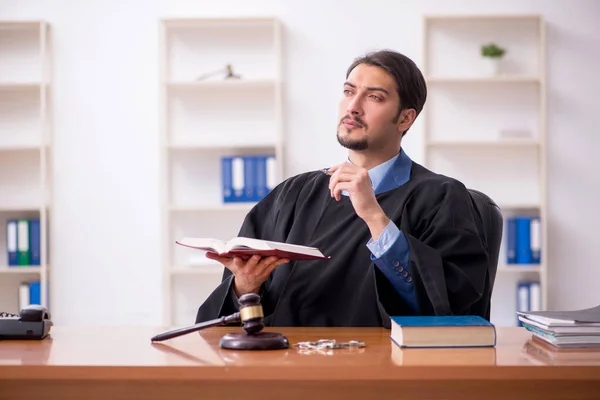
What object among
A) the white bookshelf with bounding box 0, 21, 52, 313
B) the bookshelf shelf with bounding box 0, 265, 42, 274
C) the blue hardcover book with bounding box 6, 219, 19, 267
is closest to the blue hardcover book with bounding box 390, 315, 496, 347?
the bookshelf shelf with bounding box 0, 265, 42, 274

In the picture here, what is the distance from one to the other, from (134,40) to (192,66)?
1.42 feet

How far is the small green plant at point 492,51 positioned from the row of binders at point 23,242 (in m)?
3.05

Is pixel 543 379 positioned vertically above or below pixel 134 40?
below

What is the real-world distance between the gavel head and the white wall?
12.3 feet

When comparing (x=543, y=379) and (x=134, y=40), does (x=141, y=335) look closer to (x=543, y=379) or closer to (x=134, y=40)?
(x=543, y=379)

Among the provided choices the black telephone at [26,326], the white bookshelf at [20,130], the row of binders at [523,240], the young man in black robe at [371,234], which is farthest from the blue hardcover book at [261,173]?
the black telephone at [26,326]

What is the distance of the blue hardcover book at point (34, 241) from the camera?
513 centimetres

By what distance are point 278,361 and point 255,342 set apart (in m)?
0.14

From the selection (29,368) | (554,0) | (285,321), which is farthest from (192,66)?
(29,368)

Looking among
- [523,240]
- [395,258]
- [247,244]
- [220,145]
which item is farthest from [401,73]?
[523,240]

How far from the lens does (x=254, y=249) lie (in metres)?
1.70

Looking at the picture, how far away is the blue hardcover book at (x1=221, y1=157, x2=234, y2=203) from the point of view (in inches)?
197

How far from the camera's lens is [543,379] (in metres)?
1.27

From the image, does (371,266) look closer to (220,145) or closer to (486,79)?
(220,145)
